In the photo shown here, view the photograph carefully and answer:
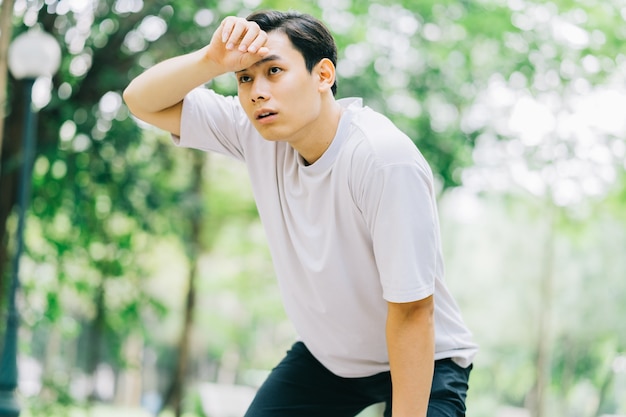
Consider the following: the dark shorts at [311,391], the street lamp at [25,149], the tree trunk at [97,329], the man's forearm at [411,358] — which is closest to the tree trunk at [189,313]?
the tree trunk at [97,329]

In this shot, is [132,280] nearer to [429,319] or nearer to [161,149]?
[161,149]

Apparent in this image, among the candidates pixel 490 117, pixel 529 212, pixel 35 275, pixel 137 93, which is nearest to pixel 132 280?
pixel 35 275

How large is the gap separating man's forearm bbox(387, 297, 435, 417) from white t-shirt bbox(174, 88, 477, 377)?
2.5 inches

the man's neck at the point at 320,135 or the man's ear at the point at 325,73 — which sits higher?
the man's ear at the point at 325,73

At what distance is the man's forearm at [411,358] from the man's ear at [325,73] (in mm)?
693

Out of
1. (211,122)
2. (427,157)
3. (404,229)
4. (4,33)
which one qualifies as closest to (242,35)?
(211,122)

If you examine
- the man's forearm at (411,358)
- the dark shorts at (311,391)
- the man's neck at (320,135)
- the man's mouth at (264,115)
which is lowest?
the dark shorts at (311,391)

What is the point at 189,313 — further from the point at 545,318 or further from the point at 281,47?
the point at 281,47

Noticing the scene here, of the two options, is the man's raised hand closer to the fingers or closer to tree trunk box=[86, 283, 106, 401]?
the fingers

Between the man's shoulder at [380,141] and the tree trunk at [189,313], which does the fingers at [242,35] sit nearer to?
the man's shoulder at [380,141]

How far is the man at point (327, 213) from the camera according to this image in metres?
2.30

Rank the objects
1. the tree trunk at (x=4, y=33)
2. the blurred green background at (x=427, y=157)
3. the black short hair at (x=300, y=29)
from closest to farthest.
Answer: the black short hair at (x=300, y=29), the tree trunk at (x=4, y=33), the blurred green background at (x=427, y=157)

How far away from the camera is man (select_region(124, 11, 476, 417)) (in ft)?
7.55

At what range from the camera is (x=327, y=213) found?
249cm
